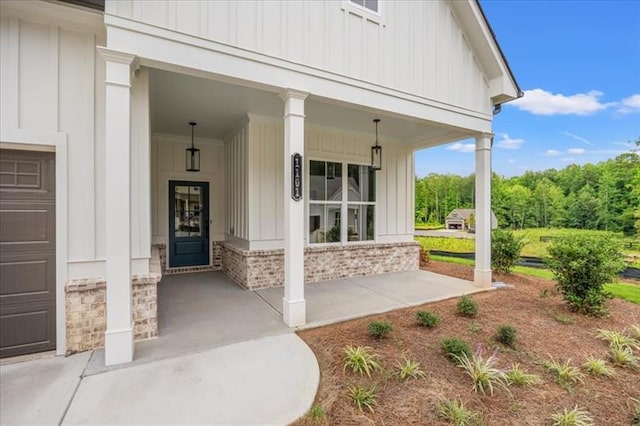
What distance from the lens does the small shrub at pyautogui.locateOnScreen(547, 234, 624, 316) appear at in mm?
4805

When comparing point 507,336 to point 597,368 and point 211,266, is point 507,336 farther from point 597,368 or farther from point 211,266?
point 211,266

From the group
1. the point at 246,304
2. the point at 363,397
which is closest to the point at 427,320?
the point at 363,397

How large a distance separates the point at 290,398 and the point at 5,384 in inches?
105

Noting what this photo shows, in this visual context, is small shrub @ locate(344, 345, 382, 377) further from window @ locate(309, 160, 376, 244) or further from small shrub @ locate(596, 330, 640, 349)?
window @ locate(309, 160, 376, 244)

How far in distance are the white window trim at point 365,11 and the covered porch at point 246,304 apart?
15.5 feet

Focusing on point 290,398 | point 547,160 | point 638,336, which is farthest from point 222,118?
point 547,160

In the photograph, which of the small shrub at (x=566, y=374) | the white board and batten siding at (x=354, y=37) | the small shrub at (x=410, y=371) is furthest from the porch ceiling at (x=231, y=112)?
the small shrub at (x=566, y=374)

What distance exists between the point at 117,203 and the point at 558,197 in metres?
39.7

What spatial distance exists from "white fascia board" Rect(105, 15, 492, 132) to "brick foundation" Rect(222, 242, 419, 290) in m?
3.45

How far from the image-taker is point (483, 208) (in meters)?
6.27

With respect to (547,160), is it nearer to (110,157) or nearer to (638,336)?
(638,336)

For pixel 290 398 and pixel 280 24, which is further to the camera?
pixel 280 24

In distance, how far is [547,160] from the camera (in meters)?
41.9

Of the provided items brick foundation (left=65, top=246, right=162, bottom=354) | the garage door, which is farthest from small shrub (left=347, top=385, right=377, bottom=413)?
the garage door
